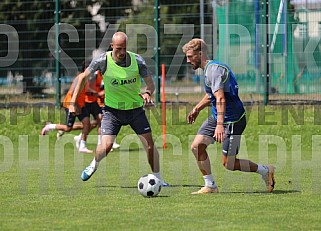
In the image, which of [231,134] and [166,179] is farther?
[166,179]

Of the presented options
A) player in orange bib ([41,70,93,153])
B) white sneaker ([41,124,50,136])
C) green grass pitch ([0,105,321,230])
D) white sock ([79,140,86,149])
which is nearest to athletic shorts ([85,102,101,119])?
player in orange bib ([41,70,93,153])

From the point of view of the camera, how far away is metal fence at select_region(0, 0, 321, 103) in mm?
20219

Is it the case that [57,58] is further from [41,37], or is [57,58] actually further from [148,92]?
[148,92]

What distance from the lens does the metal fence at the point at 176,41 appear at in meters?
20.2

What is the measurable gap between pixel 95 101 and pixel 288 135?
4.47m

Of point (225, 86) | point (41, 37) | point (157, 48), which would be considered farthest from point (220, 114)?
point (41, 37)

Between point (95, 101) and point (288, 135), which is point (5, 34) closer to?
point (95, 101)

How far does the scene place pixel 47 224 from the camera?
327 inches

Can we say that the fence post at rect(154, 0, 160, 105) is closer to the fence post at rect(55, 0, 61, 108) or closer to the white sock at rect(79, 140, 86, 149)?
the fence post at rect(55, 0, 61, 108)

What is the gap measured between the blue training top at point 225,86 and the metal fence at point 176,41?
9.42m

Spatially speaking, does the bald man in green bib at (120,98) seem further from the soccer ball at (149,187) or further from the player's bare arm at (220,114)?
the player's bare arm at (220,114)

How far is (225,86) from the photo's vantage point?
1052 cm

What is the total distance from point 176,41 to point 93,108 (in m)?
5.26

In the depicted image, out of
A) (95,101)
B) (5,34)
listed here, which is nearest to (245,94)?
(95,101)
